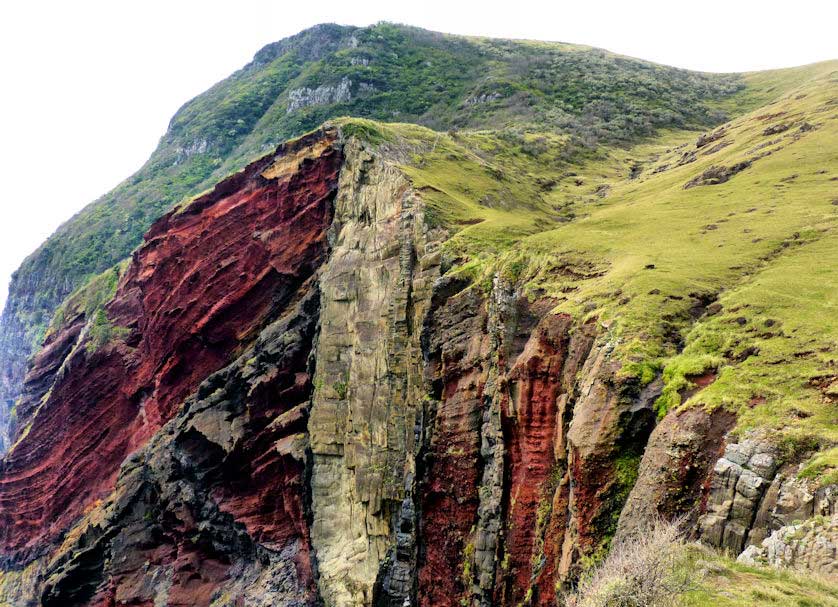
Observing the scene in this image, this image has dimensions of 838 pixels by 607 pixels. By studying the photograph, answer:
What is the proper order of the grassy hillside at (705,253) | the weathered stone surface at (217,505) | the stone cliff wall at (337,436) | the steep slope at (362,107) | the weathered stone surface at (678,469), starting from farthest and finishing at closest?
the steep slope at (362,107)
the weathered stone surface at (217,505)
the stone cliff wall at (337,436)
the grassy hillside at (705,253)
the weathered stone surface at (678,469)

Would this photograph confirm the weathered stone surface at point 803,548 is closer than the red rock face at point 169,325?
Yes

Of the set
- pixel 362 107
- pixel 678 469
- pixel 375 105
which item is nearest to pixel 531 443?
pixel 678 469

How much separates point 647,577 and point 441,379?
17975 millimetres

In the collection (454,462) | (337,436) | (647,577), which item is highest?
(647,577)

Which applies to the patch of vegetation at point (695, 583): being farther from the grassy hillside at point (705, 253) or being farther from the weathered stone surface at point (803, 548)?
the grassy hillside at point (705, 253)

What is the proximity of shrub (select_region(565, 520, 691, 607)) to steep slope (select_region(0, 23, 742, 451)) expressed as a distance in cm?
6208

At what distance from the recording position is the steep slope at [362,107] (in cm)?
8581

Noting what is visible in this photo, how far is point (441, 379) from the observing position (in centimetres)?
2897

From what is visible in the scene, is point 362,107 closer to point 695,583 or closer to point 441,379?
point 441,379

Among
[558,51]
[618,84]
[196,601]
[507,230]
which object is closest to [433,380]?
[507,230]

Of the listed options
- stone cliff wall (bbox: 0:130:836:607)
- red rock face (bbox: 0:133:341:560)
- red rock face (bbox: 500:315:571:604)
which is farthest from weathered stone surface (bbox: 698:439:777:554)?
red rock face (bbox: 0:133:341:560)

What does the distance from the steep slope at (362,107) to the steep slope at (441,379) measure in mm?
24036

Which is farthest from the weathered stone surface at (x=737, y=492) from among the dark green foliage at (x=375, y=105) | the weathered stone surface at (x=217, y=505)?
the dark green foliage at (x=375, y=105)

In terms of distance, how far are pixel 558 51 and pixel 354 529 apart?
10819 cm
